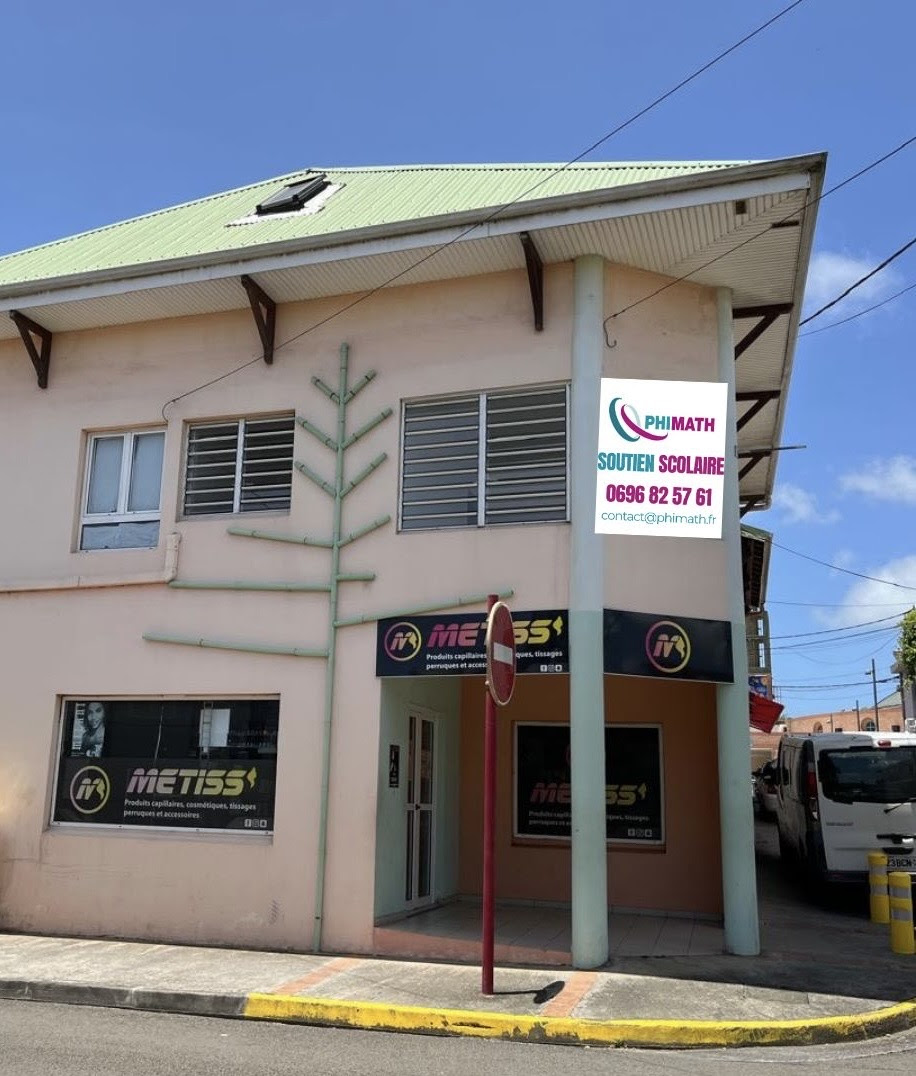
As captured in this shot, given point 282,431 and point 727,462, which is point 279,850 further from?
point 727,462

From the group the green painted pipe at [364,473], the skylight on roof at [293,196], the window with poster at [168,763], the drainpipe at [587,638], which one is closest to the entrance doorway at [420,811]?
the window with poster at [168,763]

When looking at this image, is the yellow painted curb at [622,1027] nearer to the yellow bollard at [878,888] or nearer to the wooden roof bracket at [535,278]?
the yellow bollard at [878,888]

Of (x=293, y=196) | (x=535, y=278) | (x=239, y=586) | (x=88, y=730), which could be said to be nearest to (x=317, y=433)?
(x=239, y=586)

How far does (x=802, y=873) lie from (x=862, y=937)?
4625 millimetres

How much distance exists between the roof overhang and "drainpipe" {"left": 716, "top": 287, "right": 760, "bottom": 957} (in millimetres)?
925

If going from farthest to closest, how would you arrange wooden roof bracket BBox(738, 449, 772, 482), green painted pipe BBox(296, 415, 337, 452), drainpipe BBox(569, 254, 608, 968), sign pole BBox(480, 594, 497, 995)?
wooden roof bracket BBox(738, 449, 772, 482) < green painted pipe BBox(296, 415, 337, 452) < drainpipe BBox(569, 254, 608, 968) < sign pole BBox(480, 594, 497, 995)

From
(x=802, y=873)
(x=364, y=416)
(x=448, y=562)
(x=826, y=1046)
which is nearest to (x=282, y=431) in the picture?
(x=364, y=416)

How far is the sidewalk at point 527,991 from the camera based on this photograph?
255 inches

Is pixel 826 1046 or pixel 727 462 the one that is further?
pixel 727 462

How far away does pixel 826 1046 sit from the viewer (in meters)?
6.38

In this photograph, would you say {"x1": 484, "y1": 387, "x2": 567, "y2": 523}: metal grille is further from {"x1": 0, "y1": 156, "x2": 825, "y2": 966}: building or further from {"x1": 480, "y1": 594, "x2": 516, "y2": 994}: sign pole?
{"x1": 480, "y1": 594, "x2": 516, "y2": 994}: sign pole

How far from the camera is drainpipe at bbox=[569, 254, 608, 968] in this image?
8.17m

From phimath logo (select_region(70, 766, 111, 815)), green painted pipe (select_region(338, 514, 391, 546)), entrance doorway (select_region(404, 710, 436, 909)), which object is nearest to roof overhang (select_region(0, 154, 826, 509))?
green painted pipe (select_region(338, 514, 391, 546))

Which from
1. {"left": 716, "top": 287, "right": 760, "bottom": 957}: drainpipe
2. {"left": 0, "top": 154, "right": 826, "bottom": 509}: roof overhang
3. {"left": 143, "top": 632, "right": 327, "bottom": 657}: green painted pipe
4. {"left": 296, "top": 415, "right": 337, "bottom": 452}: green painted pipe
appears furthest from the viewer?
{"left": 296, "top": 415, "right": 337, "bottom": 452}: green painted pipe
